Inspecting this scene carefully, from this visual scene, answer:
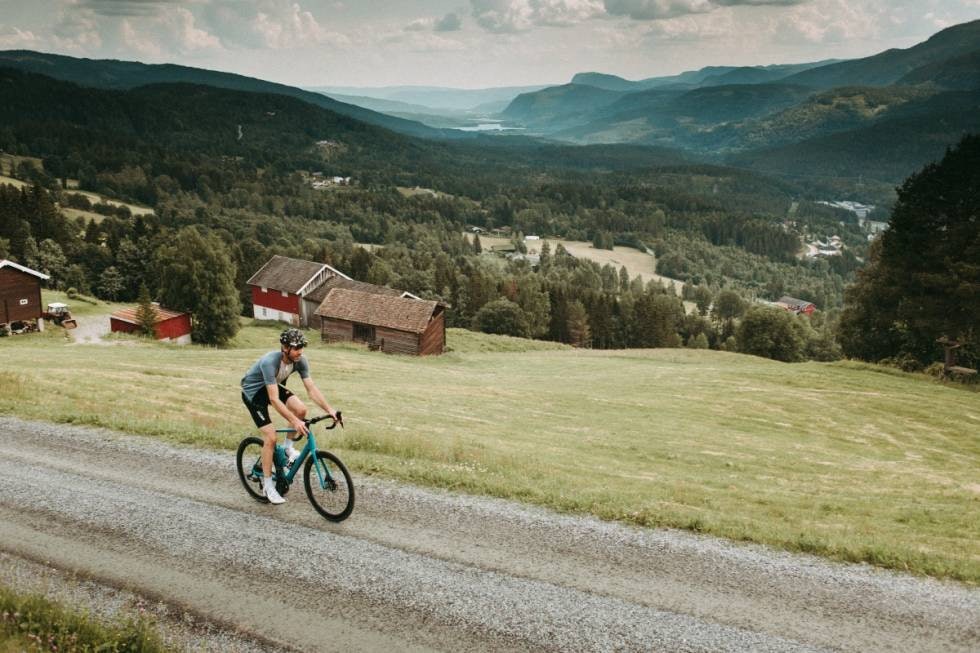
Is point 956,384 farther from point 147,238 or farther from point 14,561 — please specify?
point 147,238

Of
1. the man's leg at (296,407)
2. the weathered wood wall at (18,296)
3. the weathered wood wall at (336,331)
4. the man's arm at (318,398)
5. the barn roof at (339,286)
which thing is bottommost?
the weathered wood wall at (336,331)

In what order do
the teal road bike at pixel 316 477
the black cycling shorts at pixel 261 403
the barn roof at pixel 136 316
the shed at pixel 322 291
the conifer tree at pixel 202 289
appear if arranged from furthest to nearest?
1. the shed at pixel 322 291
2. the conifer tree at pixel 202 289
3. the barn roof at pixel 136 316
4. the black cycling shorts at pixel 261 403
5. the teal road bike at pixel 316 477

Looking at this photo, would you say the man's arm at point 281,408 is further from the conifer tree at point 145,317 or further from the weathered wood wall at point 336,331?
the weathered wood wall at point 336,331

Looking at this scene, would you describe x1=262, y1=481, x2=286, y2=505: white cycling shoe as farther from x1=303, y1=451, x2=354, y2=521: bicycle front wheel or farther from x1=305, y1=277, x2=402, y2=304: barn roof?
x1=305, y1=277, x2=402, y2=304: barn roof

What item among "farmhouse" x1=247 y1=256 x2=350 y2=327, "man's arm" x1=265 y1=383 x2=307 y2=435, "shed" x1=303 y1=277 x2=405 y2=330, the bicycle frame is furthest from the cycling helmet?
"farmhouse" x1=247 y1=256 x2=350 y2=327

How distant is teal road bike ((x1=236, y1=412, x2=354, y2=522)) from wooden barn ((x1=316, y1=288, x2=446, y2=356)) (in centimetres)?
4912

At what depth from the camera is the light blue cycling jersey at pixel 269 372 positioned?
451 inches

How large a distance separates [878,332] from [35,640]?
6524 cm

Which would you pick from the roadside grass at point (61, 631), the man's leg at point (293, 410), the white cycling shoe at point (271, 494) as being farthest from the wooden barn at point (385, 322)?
the roadside grass at point (61, 631)

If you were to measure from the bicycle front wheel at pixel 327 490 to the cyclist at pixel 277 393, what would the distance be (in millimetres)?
668

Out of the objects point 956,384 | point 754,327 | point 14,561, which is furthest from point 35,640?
point 754,327

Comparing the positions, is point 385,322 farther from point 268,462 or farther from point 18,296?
point 268,462

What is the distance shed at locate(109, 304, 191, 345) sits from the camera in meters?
62.3

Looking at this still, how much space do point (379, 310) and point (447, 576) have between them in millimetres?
57223
